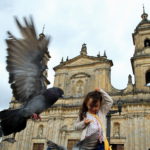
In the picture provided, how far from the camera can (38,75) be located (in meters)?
4.66

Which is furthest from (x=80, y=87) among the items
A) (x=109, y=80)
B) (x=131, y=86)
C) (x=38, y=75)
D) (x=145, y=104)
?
(x=38, y=75)

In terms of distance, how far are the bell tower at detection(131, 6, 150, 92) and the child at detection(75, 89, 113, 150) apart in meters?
16.4

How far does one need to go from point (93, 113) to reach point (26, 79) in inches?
58.9

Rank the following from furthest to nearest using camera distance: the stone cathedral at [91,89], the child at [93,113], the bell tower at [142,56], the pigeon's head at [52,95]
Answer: the bell tower at [142,56] → the stone cathedral at [91,89] → the pigeon's head at [52,95] → the child at [93,113]

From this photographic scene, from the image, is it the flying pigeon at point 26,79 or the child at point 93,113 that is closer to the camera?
the child at point 93,113

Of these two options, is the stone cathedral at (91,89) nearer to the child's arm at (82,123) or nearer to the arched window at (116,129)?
the arched window at (116,129)

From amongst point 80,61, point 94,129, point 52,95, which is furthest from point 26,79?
point 80,61

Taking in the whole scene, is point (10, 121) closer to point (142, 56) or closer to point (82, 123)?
point (82, 123)

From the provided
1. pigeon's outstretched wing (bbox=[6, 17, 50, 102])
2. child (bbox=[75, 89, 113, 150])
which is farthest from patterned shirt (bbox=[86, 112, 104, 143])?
pigeon's outstretched wing (bbox=[6, 17, 50, 102])

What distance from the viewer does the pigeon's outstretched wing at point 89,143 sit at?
11.6ft

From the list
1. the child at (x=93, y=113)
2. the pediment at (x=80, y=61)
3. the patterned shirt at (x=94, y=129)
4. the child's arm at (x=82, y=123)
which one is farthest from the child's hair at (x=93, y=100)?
the pediment at (x=80, y=61)

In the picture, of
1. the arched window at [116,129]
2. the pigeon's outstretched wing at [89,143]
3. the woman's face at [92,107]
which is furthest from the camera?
the arched window at [116,129]

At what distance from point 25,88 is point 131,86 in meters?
17.1

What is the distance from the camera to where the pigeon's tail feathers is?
386cm
